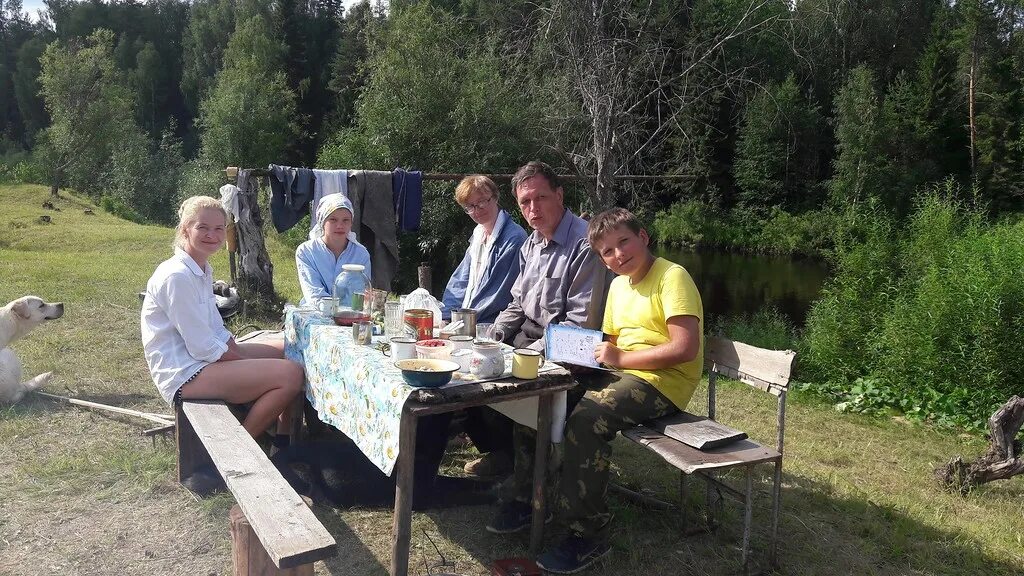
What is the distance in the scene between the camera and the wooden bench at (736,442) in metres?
2.50

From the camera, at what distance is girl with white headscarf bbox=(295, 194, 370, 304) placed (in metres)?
3.63

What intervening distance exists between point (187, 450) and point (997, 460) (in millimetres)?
4079

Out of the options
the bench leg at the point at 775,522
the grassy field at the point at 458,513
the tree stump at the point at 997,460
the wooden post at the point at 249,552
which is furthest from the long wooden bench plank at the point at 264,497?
the tree stump at the point at 997,460

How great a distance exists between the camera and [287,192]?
18.3 ft

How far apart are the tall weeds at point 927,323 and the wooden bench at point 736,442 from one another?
148 inches

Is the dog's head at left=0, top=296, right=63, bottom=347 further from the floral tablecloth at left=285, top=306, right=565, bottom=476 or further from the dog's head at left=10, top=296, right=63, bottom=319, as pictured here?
the floral tablecloth at left=285, top=306, right=565, bottom=476

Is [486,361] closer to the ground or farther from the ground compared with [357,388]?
farther from the ground

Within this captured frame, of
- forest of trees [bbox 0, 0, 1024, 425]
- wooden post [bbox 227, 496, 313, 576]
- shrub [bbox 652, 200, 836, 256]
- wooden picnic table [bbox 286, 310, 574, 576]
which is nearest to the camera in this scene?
wooden post [bbox 227, 496, 313, 576]

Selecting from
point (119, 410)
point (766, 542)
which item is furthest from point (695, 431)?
point (119, 410)

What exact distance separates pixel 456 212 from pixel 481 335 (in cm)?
817

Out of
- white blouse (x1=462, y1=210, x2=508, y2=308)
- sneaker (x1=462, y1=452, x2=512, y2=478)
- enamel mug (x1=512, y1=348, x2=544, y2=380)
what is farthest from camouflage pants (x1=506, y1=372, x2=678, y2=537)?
white blouse (x1=462, y1=210, x2=508, y2=308)

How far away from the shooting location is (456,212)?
1093 cm

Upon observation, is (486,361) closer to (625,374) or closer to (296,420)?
(625,374)

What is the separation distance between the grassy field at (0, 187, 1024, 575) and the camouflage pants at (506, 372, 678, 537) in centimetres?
24
